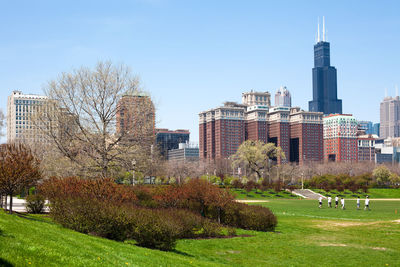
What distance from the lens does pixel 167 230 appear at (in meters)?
19.9

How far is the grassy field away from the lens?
39.7ft

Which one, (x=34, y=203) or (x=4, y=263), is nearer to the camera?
(x=4, y=263)

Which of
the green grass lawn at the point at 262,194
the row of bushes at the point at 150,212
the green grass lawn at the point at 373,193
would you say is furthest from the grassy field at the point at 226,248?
the green grass lawn at the point at 373,193

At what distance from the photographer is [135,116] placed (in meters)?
36.4

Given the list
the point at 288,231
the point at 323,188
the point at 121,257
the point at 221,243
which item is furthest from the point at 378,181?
the point at 121,257

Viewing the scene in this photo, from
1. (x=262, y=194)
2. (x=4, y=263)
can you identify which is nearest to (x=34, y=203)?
(x=4, y=263)

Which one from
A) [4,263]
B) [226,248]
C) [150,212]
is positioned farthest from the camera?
[226,248]

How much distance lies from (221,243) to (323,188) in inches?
3354

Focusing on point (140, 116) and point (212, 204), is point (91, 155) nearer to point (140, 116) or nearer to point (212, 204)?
point (140, 116)

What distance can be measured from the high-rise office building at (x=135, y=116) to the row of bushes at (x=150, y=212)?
5.30 meters

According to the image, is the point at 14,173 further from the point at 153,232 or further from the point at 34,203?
the point at 34,203

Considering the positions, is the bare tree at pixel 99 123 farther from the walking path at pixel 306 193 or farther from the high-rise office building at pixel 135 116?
the walking path at pixel 306 193

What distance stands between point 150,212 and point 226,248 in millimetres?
4431

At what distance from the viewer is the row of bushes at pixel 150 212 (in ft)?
65.8
